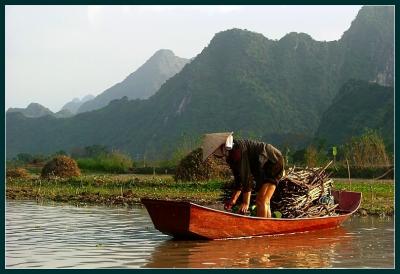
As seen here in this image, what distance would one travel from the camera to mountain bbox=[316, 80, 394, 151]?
5641cm

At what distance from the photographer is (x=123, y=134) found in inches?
3061

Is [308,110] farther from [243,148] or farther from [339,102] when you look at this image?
[243,148]

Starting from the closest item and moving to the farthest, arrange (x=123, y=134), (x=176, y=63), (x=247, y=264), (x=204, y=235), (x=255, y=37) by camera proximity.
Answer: (x=247, y=264), (x=204, y=235), (x=123, y=134), (x=255, y=37), (x=176, y=63)

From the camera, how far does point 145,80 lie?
5039 inches

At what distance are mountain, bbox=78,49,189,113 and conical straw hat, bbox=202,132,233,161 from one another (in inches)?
4385

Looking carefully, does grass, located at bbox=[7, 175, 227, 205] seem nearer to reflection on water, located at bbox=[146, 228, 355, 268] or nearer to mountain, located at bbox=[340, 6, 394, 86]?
reflection on water, located at bbox=[146, 228, 355, 268]

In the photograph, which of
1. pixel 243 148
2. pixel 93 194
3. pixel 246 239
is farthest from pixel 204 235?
pixel 93 194

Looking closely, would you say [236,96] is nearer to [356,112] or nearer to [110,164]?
[356,112]

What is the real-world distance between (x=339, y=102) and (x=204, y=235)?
5664 cm

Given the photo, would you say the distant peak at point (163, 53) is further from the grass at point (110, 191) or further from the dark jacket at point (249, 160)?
the dark jacket at point (249, 160)

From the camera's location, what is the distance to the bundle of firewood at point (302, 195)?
10.5 metres

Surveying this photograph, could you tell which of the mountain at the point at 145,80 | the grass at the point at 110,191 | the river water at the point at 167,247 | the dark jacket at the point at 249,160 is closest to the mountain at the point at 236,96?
the mountain at the point at 145,80

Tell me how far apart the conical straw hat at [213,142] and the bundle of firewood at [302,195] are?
1.93m

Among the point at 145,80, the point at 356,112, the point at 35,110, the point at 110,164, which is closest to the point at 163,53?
the point at 145,80
